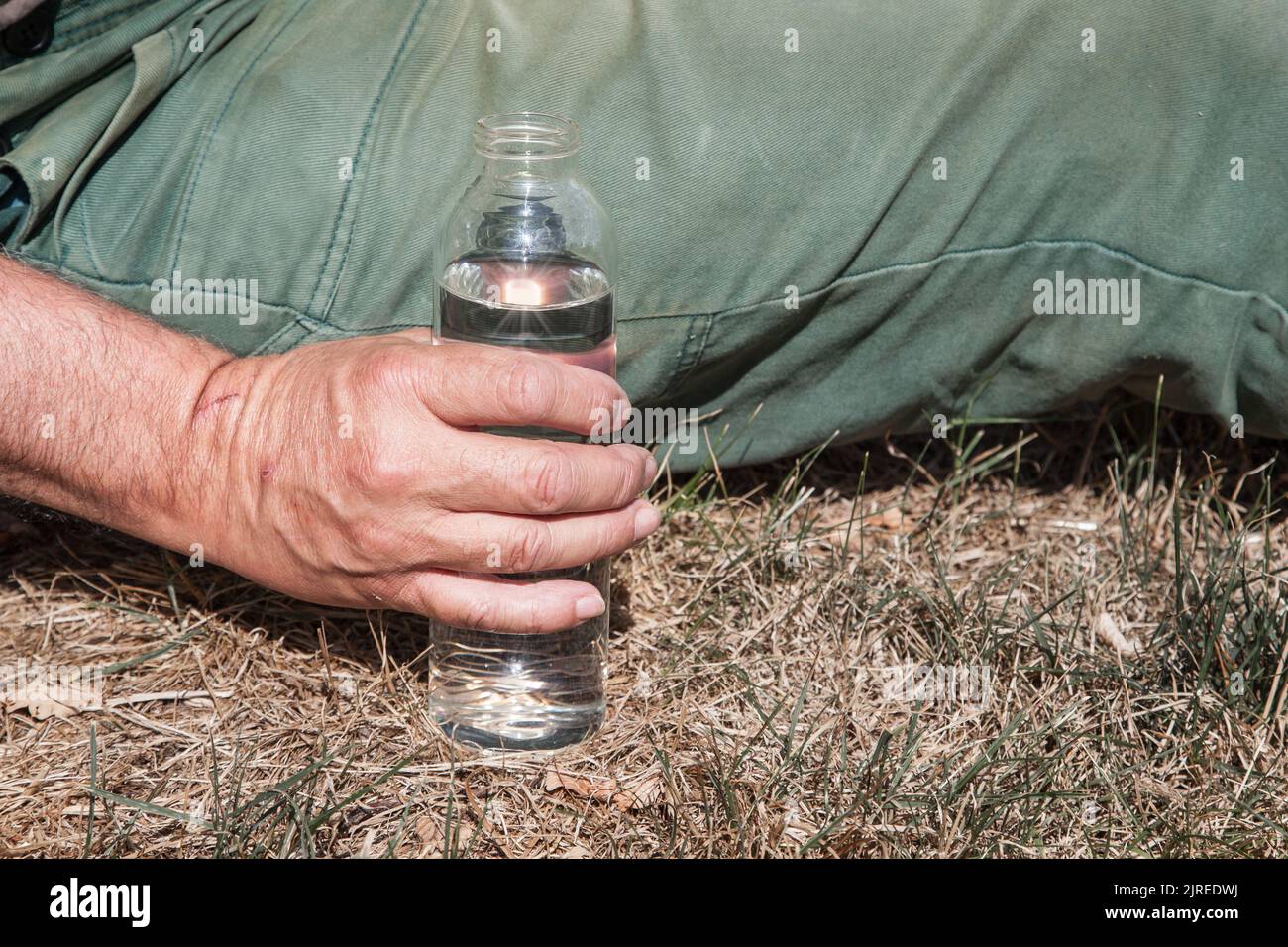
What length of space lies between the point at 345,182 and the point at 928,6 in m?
0.95

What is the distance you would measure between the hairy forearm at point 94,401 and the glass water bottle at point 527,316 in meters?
0.39

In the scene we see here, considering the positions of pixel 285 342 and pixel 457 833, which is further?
pixel 285 342

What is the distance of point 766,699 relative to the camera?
2.11 meters

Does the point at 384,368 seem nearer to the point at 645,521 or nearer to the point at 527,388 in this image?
the point at 527,388

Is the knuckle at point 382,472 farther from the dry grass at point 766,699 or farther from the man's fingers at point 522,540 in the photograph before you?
the dry grass at point 766,699

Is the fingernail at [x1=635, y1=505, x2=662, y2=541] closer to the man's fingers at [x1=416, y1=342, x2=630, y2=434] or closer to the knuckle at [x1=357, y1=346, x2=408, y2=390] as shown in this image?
the man's fingers at [x1=416, y1=342, x2=630, y2=434]

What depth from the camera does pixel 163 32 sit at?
207 centimetres

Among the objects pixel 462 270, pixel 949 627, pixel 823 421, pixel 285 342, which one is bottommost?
pixel 949 627

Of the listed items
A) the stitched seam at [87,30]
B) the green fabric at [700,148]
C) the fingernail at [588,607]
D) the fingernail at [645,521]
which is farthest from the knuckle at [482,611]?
the stitched seam at [87,30]

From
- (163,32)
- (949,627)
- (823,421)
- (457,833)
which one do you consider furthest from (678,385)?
(163,32)

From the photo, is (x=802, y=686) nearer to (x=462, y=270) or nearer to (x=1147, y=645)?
(x=1147, y=645)
